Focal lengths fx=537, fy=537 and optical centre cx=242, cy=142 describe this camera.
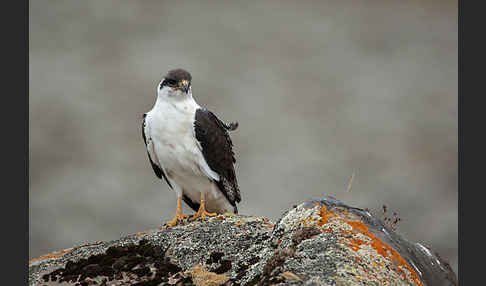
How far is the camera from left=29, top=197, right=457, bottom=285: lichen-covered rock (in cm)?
483

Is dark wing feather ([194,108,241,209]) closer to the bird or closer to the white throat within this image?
the bird

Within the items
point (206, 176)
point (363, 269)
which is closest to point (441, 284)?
point (363, 269)

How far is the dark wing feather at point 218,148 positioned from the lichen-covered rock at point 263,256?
153cm

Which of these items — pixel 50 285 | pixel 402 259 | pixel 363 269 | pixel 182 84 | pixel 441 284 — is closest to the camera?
pixel 363 269

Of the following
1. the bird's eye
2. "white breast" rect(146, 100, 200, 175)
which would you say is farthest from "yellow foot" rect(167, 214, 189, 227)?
the bird's eye

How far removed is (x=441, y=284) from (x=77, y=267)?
404 cm

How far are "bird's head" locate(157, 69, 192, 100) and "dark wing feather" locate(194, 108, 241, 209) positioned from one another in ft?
1.32

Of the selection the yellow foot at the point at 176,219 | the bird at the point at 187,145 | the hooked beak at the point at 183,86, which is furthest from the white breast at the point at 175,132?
the yellow foot at the point at 176,219

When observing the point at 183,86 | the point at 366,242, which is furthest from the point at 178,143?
the point at 366,242

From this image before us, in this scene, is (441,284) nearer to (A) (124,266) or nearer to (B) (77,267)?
(A) (124,266)

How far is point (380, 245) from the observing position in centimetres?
520

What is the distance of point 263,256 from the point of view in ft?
17.9

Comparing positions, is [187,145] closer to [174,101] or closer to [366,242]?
[174,101]

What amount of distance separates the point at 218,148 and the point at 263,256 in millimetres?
3148
